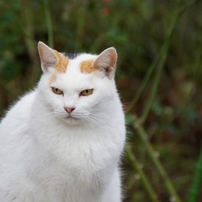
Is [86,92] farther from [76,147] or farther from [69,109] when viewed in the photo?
[76,147]

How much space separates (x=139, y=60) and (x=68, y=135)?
3830mm

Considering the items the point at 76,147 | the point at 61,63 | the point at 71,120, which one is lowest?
the point at 76,147

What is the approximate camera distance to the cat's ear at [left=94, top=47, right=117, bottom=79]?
2979 millimetres

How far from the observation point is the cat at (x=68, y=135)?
2971mm

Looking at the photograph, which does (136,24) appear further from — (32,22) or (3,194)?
(3,194)

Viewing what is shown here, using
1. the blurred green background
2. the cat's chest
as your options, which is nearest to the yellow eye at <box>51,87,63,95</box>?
the cat's chest

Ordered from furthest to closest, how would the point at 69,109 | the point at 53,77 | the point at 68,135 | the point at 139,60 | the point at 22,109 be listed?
the point at 139,60 → the point at 22,109 → the point at 68,135 → the point at 53,77 → the point at 69,109

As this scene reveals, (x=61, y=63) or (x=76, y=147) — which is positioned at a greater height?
(x=61, y=63)

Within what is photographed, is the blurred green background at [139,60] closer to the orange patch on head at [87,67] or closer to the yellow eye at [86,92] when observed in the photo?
the orange patch on head at [87,67]

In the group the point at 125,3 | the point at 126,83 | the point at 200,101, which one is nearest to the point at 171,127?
the point at 200,101

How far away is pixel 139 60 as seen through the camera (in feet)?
22.4

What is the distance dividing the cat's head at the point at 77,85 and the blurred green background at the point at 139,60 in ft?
6.59

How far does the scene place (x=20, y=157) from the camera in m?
3.30

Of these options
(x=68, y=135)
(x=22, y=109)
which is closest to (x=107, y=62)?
(x=68, y=135)
